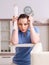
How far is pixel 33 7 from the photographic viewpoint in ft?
20.0

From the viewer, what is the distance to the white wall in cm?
604

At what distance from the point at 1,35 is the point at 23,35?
16.4ft

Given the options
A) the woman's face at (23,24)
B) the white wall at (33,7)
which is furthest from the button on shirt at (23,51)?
the white wall at (33,7)

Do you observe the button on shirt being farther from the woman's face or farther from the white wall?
the white wall

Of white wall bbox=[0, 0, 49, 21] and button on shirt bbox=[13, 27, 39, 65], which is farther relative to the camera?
white wall bbox=[0, 0, 49, 21]

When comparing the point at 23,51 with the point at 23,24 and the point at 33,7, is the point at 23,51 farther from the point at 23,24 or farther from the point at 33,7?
the point at 33,7

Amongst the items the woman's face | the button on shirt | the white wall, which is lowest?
the button on shirt

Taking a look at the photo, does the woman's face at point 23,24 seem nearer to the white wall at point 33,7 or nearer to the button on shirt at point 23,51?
the button on shirt at point 23,51

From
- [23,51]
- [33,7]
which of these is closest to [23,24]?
[23,51]

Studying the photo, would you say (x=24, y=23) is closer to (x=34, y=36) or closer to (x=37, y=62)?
(x=34, y=36)

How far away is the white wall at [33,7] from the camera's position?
19.8ft

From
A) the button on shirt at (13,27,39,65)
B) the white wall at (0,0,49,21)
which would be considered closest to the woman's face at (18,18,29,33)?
the button on shirt at (13,27,39,65)

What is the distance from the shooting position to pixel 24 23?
1.15 metres

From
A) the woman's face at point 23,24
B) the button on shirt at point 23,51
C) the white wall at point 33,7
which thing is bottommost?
the button on shirt at point 23,51
